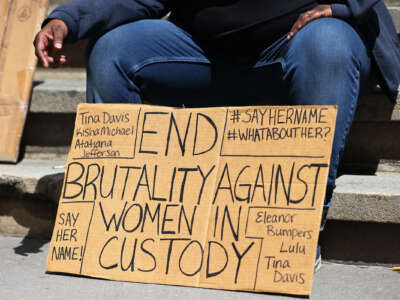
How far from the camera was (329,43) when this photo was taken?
1.92m

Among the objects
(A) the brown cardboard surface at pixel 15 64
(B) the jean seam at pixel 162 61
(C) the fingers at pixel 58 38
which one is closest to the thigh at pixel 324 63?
(B) the jean seam at pixel 162 61

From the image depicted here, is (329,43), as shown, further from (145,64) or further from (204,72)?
(145,64)

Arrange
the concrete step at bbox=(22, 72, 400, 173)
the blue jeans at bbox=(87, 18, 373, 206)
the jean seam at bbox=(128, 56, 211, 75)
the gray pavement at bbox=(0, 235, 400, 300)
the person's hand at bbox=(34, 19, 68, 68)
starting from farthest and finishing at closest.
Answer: the concrete step at bbox=(22, 72, 400, 173) → the jean seam at bbox=(128, 56, 211, 75) → the person's hand at bbox=(34, 19, 68, 68) → the blue jeans at bbox=(87, 18, 373, 206) → the gray pavement at bbox=(0, 235, 400, 300)

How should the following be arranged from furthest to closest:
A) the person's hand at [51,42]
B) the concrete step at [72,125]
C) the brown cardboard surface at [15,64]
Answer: the brown cardboard surface at [15,64], the concrete step at [72,125], the person's hand at [51,42]

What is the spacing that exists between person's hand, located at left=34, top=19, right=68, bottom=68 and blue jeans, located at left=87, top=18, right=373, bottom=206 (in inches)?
5.7

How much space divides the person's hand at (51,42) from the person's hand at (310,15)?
0.80m

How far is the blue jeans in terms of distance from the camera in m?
1.97

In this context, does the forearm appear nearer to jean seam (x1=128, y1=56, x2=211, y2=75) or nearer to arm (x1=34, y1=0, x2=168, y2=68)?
arm (x1=34, y1=0, x2=168, y2=68)

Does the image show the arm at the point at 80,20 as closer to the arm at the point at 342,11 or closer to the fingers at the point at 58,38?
the fingers at the point at 58,38

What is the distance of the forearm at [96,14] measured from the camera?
2160 millimetres

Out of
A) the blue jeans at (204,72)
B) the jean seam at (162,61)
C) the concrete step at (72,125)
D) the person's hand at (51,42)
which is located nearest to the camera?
the blue jeans at (204,72)

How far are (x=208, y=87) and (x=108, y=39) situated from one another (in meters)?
0.42

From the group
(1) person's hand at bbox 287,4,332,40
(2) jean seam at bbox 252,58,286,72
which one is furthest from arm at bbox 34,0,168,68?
(1) person's hand at bbox 287,4,332,40

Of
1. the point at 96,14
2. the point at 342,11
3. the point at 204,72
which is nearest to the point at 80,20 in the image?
the point at 96,14
